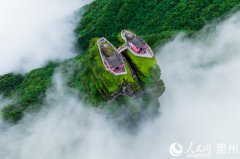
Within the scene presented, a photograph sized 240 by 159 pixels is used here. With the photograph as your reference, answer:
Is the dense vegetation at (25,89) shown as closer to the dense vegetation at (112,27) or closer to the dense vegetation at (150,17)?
the dense vegetation at (112,27)

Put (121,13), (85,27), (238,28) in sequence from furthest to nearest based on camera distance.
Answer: (85,27), (121,13), (238,28)

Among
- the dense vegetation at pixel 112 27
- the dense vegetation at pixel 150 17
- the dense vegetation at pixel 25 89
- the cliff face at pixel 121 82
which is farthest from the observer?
the dense vegetation at pixel 150 17

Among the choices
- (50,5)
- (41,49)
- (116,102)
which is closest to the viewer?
(116,102)

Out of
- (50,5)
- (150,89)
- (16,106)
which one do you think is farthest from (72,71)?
(50,5)

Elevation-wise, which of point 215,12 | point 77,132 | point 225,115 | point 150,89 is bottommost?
point 225,115

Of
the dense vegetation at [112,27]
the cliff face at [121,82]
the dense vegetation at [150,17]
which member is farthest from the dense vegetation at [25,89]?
the cliff face at [121,82]

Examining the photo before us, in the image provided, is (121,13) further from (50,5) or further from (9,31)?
(9,31)

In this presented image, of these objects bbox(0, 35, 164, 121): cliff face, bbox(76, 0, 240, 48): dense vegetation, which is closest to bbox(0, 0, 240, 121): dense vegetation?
bbox(76, 0, 240, 48): dense vegetation
